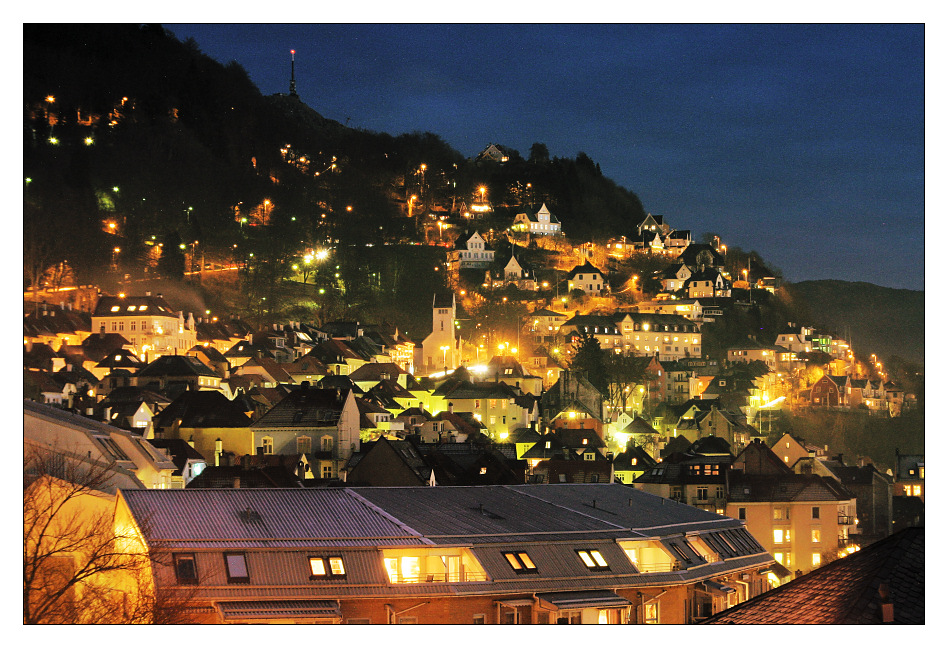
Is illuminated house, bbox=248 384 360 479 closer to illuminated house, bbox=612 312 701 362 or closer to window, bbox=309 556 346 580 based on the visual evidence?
window, bbox=309 556 346 580

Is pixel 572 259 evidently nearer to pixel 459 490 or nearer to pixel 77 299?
pixel 77 299

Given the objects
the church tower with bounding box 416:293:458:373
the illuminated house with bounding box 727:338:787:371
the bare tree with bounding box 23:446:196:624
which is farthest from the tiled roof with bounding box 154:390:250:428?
the illuminated house with bounding box 727:338:787:371

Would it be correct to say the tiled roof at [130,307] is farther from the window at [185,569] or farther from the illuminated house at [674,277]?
the window at [185,569]

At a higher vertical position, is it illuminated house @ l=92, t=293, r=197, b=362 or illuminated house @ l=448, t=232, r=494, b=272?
illuminated house @ l=448, t=232, r=494, b=272

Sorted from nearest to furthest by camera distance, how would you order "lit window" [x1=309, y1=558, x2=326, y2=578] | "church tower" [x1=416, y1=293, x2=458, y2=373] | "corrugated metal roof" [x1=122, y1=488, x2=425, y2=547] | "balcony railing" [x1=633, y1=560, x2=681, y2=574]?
1. "lit window" [x1=309, y1=558, x2=326, y2=578]
2. "corrugated metal roof" [x1=122, y1=488, x2=425, y2=547]
3. "balcony railing" [x1=633, y1=560, x2=681, y2=574]
4. "church tower" [x1=416, y1=293, x2=458, y2=373]

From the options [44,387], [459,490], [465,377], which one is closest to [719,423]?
[465,377]

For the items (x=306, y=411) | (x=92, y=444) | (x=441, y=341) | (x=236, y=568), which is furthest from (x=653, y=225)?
(x=236, y=568)
